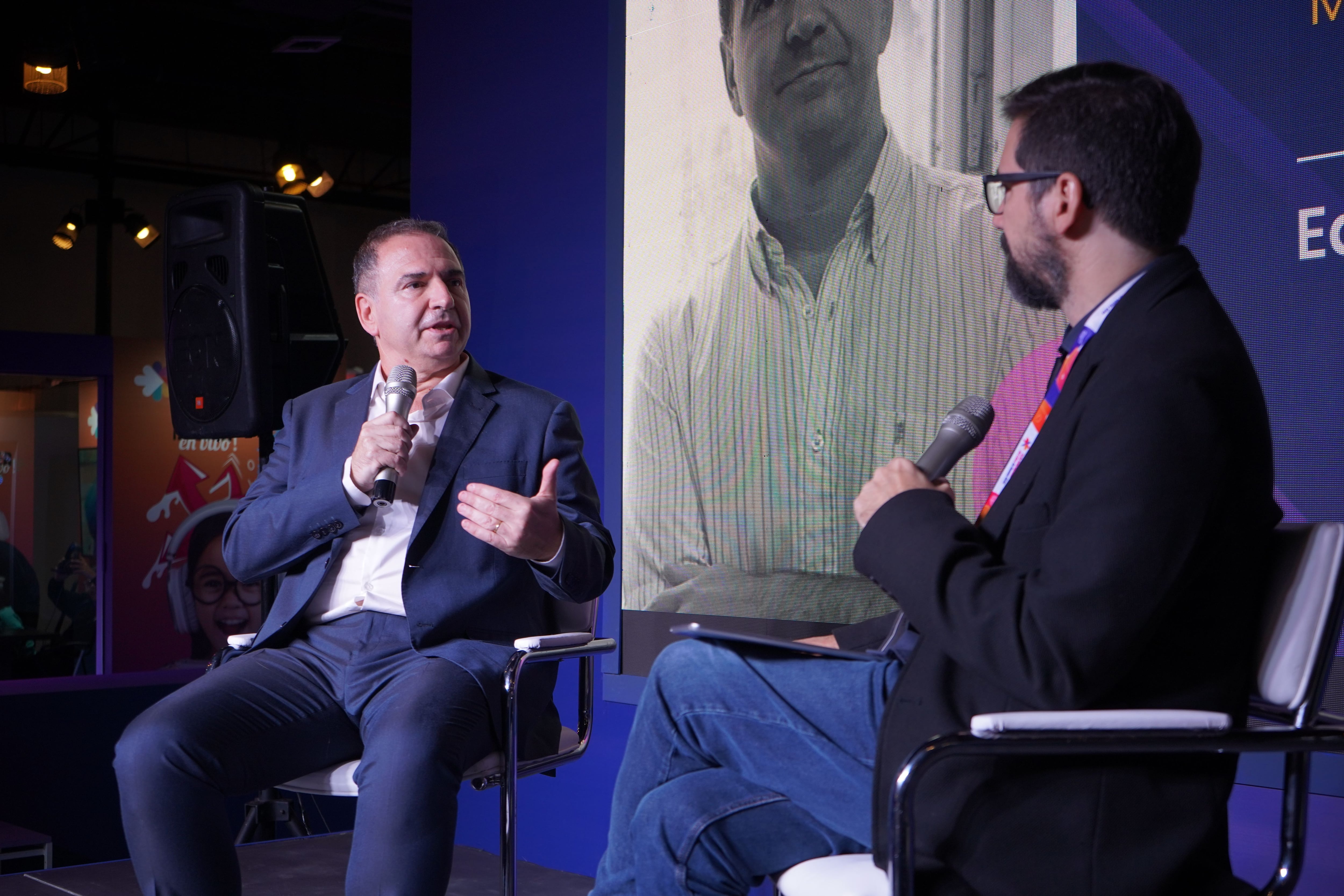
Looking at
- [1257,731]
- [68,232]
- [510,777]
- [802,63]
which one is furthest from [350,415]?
[68,232]

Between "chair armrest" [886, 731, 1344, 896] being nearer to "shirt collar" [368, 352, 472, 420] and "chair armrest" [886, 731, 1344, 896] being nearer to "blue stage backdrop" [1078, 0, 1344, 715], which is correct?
"blue stage backdrop" [1078, 0, 1344, 715]

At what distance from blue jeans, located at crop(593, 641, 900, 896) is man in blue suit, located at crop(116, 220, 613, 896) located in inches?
24.6

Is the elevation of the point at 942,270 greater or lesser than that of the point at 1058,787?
greater

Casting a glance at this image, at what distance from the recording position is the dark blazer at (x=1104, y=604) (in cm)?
116

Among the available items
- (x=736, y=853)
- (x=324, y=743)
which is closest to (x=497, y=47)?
(x=324, y=743)

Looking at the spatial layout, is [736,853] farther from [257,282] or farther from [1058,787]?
[257,282]

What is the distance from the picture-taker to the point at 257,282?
10.9 feet

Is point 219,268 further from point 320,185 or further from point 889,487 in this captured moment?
point 320,185

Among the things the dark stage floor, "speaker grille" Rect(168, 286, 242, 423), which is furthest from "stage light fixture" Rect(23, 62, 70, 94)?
the dark stage floor

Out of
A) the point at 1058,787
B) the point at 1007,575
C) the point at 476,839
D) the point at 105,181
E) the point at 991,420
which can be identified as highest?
the point at 105,181

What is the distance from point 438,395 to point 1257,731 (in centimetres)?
173

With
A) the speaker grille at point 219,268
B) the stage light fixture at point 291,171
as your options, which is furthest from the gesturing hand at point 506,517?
the stage light fixture at point 291,171

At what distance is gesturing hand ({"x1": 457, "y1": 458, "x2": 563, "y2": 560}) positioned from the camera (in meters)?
2.04

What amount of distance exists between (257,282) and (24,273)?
10.2 metres
